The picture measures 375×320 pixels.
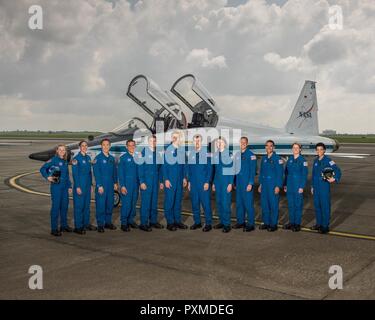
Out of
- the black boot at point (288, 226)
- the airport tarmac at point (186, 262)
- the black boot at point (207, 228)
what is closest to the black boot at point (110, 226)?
the airport tarmac at point (186, 262)

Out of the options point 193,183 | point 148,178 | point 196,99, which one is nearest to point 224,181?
point 193,183

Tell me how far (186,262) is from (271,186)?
98.0 inches

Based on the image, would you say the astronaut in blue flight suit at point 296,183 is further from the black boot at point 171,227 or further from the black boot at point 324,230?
the black boot at point 171,227

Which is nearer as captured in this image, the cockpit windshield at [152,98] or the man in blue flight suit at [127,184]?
the man in blue flight suit at [127,184]

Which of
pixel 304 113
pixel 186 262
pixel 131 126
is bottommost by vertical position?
pixel 186 262

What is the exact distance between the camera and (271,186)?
22.5 feet

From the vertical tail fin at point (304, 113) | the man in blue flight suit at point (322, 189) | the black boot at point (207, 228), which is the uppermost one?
the vertical tail fin at point (304, 113)

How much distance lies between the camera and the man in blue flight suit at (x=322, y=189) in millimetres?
6602

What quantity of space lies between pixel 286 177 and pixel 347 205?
3.37m

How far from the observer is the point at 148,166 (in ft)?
22.9

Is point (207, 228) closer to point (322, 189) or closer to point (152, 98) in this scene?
point (322, 189)

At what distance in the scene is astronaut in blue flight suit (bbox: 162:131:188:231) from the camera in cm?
699

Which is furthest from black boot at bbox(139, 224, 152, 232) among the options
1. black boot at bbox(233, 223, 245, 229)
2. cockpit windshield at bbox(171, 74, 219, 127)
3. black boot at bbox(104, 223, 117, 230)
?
cockpit windshield at bbox(171, 74, 219, 127)

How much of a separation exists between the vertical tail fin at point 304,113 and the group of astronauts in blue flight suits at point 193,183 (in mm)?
9596
